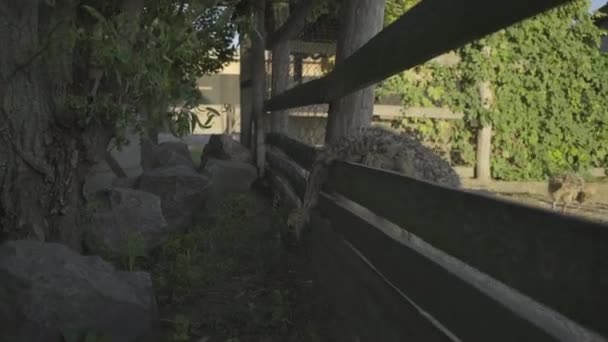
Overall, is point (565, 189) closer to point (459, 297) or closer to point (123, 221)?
point (123, 221)

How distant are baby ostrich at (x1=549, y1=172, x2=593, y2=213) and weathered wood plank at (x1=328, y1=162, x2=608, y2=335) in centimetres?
719

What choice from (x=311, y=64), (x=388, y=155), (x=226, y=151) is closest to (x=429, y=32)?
(x=388, y=155)

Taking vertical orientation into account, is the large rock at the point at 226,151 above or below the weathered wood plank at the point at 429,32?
below

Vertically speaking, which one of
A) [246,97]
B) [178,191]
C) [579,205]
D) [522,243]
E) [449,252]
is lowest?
[579,205]

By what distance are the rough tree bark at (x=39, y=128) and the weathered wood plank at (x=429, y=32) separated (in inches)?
68.1

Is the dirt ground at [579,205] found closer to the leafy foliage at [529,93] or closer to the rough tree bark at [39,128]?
the leafy foliage at [529,93]

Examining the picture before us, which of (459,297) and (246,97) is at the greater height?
(246,97)

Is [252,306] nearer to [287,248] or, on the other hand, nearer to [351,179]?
[287,248]

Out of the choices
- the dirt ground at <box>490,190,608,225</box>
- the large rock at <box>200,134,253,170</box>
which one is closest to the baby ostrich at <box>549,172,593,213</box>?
the dirt ground at <box>490,190,608,225</box>

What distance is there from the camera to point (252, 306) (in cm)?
368

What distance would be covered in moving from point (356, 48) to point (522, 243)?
2.54m

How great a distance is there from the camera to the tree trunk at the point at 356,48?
355 cm

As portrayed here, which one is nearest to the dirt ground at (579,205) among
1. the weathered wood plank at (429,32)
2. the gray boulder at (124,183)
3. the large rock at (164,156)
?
the large rock at (164,156)

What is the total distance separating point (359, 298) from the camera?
7.95 feet
